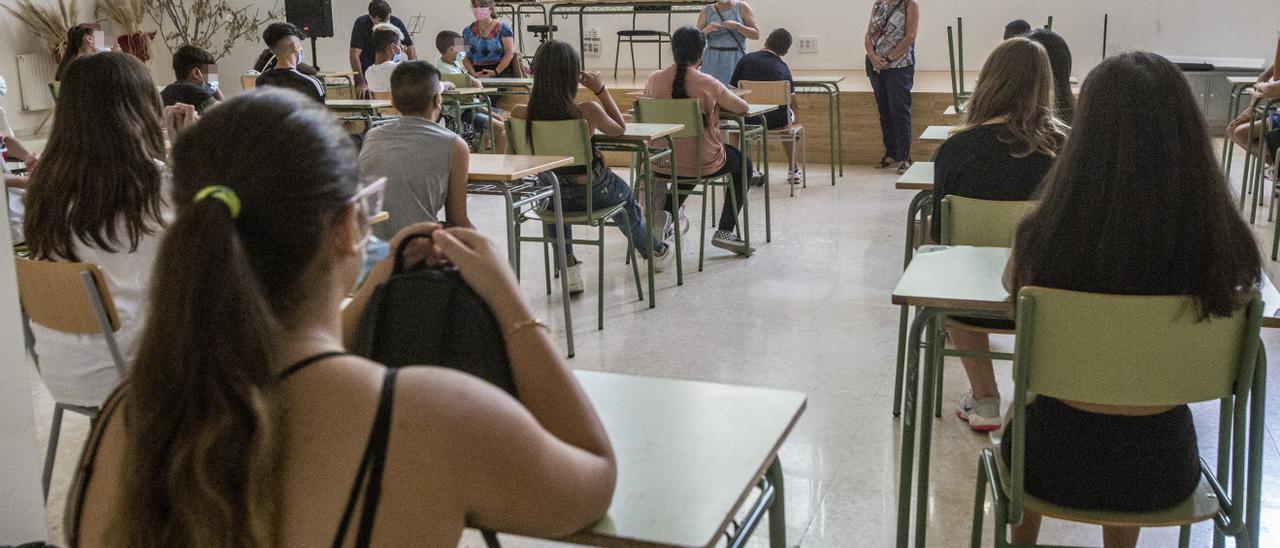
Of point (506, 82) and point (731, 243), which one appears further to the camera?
point (506, 82)

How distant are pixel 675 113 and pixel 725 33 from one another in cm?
334

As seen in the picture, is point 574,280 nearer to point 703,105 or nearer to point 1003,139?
point 703,105

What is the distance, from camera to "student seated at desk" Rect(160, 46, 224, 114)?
4980 mm

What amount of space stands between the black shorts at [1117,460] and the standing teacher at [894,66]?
233 inches

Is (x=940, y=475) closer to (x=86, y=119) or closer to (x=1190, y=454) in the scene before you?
(x=1190, y=454)

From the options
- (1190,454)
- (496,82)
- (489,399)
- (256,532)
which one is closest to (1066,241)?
(1190,454)

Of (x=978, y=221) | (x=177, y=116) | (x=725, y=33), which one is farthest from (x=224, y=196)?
(x=725, y=33)

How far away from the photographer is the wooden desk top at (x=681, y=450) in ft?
3.75

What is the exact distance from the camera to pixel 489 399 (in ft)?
3.07

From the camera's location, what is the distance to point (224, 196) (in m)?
0.91

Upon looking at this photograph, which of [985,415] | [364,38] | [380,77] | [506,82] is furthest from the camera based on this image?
[364,38]

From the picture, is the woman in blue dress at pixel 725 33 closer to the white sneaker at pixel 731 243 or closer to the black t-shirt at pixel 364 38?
the black t-shirt at pixel 364 38

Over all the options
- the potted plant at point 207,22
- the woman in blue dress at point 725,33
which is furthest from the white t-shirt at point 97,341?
the potted plant at point 207,22

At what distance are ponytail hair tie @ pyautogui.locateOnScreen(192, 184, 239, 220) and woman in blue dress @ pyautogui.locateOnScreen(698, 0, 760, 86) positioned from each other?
23.9ft
